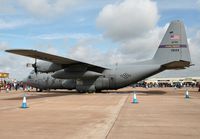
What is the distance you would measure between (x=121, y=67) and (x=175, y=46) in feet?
23.0

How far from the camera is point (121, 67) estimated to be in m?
35.3

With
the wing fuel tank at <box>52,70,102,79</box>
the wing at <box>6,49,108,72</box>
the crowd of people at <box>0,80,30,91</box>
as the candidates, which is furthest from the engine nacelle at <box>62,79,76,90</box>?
the crowd of people at <box>0,80,30,91</box>

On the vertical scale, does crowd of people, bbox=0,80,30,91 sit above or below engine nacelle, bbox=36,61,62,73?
below

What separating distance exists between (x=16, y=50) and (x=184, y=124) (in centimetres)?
1930

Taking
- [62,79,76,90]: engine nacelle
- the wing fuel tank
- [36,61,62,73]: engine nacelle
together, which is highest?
[36,61,62,73]: engine nacelle

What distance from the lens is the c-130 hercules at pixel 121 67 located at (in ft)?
107

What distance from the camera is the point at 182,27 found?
106 ft

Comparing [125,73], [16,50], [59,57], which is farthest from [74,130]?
[125,73]

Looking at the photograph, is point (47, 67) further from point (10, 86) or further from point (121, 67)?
point (10, 86)

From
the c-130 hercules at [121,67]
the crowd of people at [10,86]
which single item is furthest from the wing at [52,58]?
the crowd of people at [10,86]

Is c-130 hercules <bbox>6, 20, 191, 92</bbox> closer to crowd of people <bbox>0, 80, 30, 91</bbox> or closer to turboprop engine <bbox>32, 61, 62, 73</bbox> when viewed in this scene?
turboprop engine <bbox>32, 61, 62, 73</bbox>

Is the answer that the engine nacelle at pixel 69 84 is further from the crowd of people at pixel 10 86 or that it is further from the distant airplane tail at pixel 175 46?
the crowd of people at pixel 10 86

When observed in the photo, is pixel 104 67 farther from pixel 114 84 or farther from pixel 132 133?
pixel 132 133

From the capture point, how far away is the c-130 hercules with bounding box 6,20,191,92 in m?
32.5
